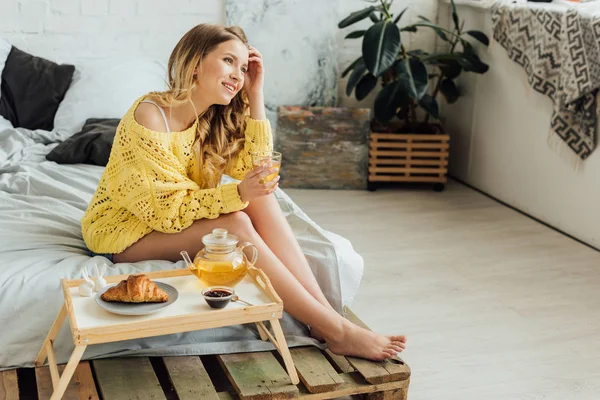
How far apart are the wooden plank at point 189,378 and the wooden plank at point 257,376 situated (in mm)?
61

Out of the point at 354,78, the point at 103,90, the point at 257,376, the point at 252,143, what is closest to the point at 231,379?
the point at 257,376

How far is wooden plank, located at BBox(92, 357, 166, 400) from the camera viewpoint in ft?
5.92

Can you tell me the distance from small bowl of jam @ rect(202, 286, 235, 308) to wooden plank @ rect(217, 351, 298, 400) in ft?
0.76

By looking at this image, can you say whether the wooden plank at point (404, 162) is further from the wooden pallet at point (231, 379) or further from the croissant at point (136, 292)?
the croissant at point (136, 292)

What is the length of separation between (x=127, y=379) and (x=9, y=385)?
11.2 inches

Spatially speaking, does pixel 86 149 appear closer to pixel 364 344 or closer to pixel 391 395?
pixel 364 344

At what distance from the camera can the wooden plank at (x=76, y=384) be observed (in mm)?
1814

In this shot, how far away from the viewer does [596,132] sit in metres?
3.29

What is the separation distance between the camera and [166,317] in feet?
5.54

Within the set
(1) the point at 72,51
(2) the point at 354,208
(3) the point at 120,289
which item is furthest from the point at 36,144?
(3) the point at 120,289

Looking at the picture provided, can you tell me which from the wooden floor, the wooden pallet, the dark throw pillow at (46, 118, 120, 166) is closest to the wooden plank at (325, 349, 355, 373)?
the wooden pallet

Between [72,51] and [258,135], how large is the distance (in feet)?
6.56

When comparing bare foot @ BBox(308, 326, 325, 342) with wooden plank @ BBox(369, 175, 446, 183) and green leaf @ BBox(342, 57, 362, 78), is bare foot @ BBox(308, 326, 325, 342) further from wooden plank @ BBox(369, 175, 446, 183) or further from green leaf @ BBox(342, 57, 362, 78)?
green leaf @ BBox(342, 57, 362, 78)

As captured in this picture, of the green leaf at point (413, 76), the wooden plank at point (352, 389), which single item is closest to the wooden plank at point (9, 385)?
the wooden plank at point (352, 389)
